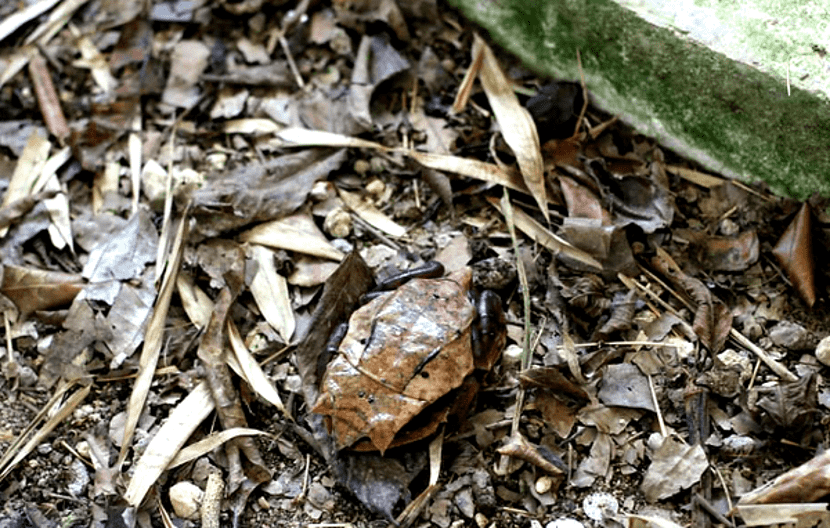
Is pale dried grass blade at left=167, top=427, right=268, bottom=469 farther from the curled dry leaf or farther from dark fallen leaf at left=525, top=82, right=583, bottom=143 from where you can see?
dark fallen leaf at left=525, top=82, right=583, bottom=143

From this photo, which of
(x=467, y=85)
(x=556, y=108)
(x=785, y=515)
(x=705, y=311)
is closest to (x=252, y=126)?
(x=467, y=85)

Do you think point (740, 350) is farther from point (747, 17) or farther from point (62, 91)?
point (62, 91)

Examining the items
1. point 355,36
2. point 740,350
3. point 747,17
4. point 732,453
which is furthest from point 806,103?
point 355,36

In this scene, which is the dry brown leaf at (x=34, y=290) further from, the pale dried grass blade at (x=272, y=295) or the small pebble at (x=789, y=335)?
the small pebble at (x=789, y=335)

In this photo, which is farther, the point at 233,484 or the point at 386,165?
the point at 386,165

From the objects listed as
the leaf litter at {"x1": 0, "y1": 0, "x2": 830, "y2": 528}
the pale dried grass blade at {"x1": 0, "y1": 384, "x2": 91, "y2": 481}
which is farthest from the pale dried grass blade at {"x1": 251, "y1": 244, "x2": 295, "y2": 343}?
the pale dried grass blade at {"x1": 0, "y1": 384, "x2": 91, "y2": 481}

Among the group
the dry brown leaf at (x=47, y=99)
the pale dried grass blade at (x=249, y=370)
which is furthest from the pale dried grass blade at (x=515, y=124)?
the dry brown leaf at (x=47, y=99)
